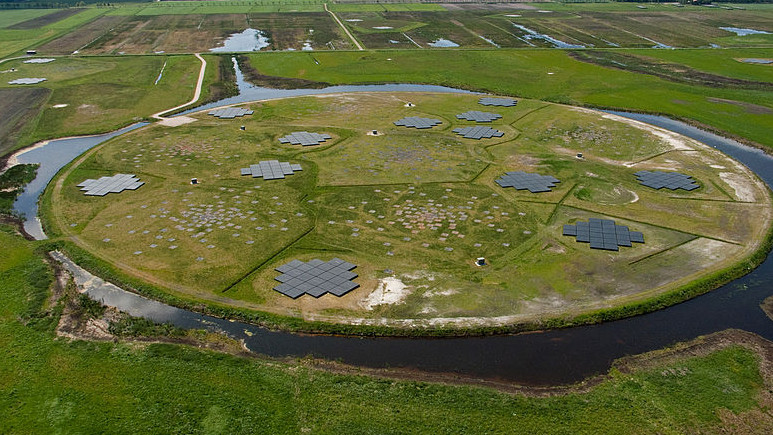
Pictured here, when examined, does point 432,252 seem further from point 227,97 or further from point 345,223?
point 227,97

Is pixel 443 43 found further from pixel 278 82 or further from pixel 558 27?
pixel 278 82

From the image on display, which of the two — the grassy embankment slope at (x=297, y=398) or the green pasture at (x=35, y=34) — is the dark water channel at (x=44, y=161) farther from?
the green pasture at (x=35, y=34)

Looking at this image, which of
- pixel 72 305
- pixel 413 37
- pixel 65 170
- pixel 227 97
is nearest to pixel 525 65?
pixel 413 37

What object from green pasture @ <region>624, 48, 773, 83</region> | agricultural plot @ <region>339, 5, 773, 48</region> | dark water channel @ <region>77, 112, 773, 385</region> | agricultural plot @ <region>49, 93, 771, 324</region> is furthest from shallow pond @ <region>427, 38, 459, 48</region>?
dark water channel @ <region>77, 112, 773, 385</region>

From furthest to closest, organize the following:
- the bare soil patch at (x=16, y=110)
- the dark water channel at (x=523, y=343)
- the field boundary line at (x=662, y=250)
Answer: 1. the bare soil patch at (x=16, y=110)
2. the field boundary line at (x=662, y=250)
3. the dark water channel at (x=523, y=343)

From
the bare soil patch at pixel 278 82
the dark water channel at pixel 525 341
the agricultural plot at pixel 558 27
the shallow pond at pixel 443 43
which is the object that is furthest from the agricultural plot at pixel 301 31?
the dark water channel at pixel 525 341

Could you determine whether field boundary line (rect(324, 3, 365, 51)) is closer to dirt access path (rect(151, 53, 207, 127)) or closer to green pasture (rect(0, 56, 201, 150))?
green pasture (rect(0, 56, 201, 150))
